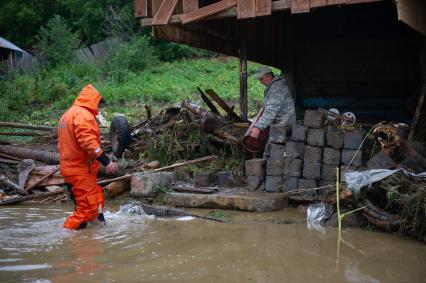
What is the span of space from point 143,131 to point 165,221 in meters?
3.72

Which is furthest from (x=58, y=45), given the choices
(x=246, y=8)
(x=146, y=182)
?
(x=246, y=8)

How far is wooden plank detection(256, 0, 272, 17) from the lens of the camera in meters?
7.74

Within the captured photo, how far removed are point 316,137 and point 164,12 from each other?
122 inches

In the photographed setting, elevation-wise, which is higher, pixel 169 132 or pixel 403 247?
pixel 169 132

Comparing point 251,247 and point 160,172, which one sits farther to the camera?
point 160,172

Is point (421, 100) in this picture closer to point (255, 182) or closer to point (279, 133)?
point (279, 133)

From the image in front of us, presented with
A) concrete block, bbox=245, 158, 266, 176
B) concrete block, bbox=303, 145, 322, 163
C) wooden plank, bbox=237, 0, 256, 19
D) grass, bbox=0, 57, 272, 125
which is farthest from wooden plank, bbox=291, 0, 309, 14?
grass, bbox=0, 57, 272, 125

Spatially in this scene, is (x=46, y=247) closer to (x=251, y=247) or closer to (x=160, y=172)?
(x=251, y=247)

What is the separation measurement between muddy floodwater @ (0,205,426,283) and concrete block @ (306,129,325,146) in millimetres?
1091

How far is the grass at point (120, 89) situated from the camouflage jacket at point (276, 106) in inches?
297

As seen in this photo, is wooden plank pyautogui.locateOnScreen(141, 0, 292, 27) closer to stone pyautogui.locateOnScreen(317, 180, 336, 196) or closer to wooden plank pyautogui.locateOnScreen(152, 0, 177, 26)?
wooden plank pyautogui.locateOnScreen(152, 0, 177, 26)

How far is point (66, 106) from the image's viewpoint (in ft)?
66.5

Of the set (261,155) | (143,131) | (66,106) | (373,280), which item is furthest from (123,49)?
(373,280)

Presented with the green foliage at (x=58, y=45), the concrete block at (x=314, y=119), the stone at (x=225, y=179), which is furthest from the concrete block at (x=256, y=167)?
the green foliage at (x=58, y=45)
